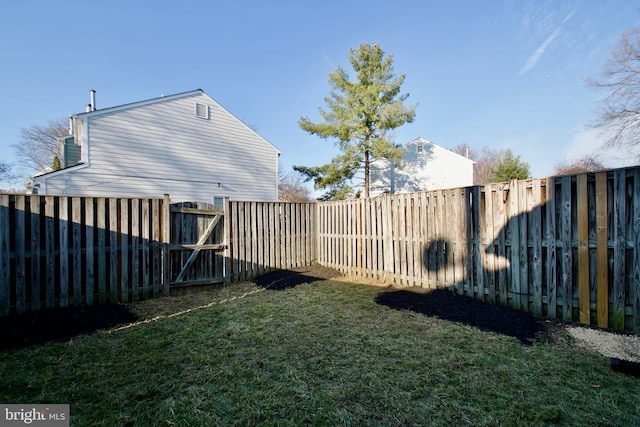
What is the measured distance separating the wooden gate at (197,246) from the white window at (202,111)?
7858mm

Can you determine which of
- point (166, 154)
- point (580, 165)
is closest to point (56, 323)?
point (166, 154)

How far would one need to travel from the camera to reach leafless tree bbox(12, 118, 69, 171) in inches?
846

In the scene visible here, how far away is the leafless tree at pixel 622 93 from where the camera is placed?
1321 centimetres

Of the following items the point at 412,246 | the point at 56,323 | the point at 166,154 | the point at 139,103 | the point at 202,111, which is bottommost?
the point at 56,323

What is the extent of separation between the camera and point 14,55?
1091cm

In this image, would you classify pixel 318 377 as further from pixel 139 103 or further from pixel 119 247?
pixel 139 103

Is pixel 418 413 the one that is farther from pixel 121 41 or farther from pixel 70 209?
pixel 121 41

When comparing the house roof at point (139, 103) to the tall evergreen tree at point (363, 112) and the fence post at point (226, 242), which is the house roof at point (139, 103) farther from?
the fence post at point (226, 242)

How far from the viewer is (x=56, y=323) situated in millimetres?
3584

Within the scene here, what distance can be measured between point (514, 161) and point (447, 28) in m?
17.5

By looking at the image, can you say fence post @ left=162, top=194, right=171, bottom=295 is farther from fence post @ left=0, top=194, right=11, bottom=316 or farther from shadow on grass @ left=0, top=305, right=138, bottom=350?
→ fence post @ left=0, top=194, right=11, bottom=316

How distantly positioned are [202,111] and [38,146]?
2032 cm

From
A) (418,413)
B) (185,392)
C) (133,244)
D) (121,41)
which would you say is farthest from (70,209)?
(121,41)

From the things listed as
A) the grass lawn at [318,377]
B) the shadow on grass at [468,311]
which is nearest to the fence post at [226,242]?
the grass lawn at [318,377]
